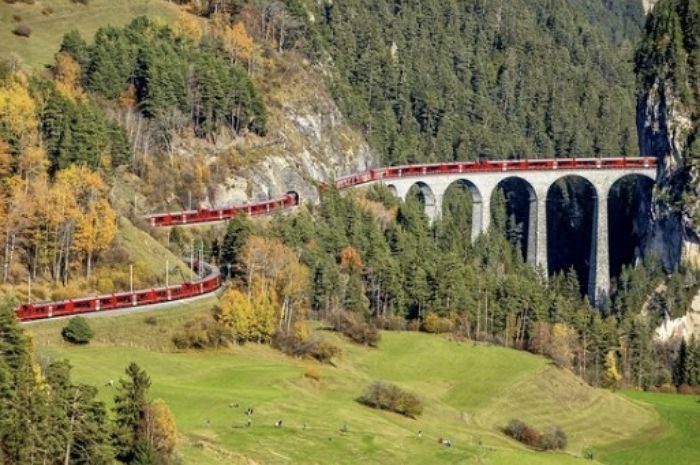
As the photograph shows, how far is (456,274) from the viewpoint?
470 feet

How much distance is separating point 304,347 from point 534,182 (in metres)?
87.0

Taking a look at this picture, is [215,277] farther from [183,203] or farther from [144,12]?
[144,12]

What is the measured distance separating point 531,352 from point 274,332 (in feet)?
107

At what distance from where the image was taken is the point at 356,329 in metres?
121

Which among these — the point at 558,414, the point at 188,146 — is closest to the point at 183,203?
the point at 188,146

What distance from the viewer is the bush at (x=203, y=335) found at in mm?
101562

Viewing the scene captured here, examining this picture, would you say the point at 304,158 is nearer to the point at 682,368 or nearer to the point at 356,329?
the point at 356,329

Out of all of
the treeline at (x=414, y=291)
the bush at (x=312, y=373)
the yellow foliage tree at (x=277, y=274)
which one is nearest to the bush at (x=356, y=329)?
the treeline at (x=414, y=291)

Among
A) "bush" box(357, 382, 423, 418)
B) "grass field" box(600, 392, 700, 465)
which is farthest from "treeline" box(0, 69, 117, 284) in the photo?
"grass field" box(600, 392, 700, 465)

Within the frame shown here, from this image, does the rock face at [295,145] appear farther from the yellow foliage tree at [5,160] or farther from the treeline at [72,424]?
the treeline at [72,424]

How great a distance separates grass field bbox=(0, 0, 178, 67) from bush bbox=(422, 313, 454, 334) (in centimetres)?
Answer: 5209

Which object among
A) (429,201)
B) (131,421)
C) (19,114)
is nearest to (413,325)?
(19,114)

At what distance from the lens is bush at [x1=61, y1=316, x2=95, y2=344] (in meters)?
94.5

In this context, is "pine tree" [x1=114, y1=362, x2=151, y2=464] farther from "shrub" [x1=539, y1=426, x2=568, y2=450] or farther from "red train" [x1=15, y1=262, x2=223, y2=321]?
"shrub" [x1=539, y1=426, x2=568, y2=450]
